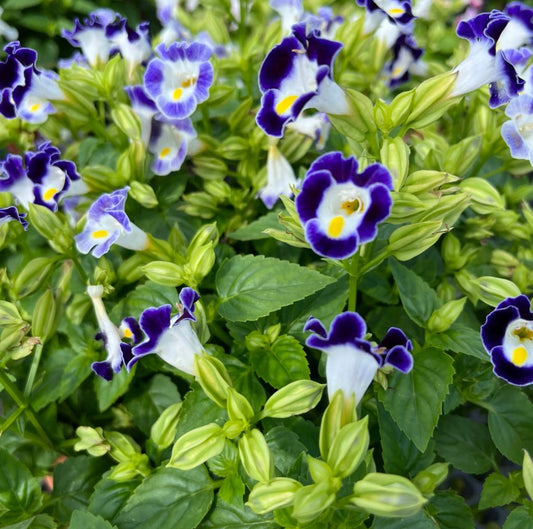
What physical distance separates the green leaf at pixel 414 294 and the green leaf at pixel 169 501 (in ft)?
1.28

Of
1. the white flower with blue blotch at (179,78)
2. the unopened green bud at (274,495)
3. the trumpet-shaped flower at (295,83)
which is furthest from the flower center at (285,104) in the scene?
the unopened green bud at (274,495)

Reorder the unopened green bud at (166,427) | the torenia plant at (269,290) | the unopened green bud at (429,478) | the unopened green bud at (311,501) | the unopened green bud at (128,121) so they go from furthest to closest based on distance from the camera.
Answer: the unopened green bud at (128,121) < the unopened green bud at (166,427) < the unopened green bud at (429,478) < the torenia plant at (269,290) < the unopened green bud at (311,501)

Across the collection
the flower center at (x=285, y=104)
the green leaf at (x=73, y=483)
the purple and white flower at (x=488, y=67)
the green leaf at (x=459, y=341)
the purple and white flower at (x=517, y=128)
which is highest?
the purple and white flower at (x=488, y=67)

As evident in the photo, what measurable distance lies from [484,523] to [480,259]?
1.86 ft

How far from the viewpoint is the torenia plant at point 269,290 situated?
0.74 meters

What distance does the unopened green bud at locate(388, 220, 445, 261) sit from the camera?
80 centimetres

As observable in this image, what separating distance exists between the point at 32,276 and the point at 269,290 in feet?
1.33

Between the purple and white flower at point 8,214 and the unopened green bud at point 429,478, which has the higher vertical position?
the purple and white flower at point 8,214

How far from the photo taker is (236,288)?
0.93 m

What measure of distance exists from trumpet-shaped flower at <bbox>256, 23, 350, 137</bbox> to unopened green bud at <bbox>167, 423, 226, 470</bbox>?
1.29 ft

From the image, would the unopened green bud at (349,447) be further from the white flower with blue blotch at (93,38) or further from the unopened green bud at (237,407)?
the white flower with blue blotch at (93,38)

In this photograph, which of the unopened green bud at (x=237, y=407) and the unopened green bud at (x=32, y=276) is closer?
the unopened green bud at (x=237, y=407)

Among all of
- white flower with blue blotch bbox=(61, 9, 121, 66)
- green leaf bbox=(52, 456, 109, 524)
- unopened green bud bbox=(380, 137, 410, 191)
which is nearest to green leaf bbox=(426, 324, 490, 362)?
unopened green bud bbox=(380, 137, 410, 191)

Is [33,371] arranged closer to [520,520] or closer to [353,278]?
[353,278]
